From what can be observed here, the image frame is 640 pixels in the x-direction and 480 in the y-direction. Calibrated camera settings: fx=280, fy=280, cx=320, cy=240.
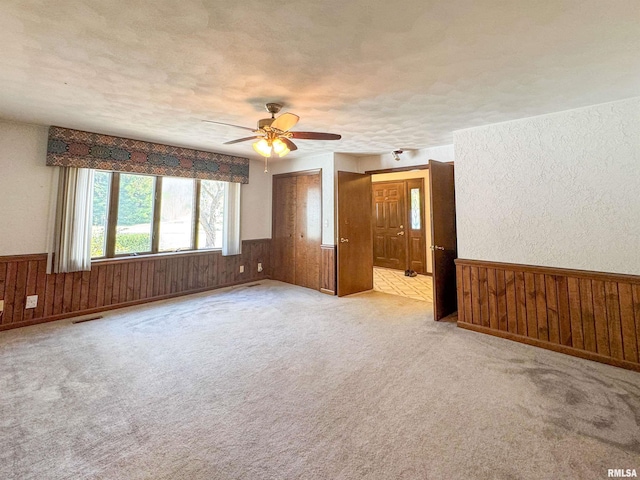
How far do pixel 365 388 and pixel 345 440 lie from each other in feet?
1.74

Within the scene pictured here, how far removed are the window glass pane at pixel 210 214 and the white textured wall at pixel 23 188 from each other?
1.93 m

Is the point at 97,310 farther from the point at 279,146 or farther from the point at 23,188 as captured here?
the point at 279,146

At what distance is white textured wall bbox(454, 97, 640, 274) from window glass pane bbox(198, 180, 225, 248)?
153 inches

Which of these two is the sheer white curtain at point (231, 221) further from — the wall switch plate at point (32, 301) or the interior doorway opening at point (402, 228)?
the interior doorway opening at point (402, 228)

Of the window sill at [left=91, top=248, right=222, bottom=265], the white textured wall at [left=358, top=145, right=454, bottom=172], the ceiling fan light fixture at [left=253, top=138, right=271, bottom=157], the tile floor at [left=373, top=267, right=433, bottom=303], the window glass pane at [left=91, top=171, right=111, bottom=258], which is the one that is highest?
the white textured wall at [left=358, top=145, right=454, bottom=172]

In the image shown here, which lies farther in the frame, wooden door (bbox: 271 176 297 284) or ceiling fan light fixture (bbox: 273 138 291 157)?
wooden door (bbox: 271 176 297 284)

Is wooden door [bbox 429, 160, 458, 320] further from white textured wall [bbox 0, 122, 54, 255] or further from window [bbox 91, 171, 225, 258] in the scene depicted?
white textured wall [bbox 0, 122, 54, 255]

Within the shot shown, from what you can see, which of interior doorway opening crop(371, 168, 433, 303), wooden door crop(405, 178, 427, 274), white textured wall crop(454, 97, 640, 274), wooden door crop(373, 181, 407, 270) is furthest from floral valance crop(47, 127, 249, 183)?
wooden door crop(405, 178, 427, 274)

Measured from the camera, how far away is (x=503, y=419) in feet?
5.71

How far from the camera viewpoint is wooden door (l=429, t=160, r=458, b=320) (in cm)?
345

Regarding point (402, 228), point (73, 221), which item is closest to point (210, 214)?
point (73, 221)

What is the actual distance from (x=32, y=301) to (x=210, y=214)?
251 centimetres

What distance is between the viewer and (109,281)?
3846 millimetres

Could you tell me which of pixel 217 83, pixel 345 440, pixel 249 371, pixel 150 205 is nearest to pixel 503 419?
pixel 345 440
